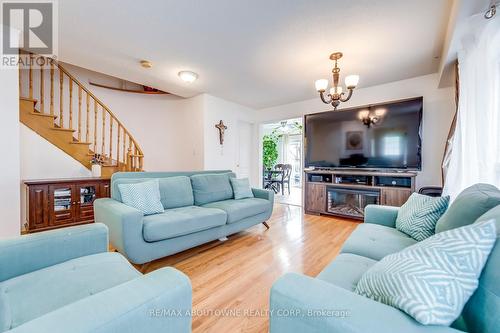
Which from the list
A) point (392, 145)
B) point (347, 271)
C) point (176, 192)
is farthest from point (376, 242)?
point (392, 145)

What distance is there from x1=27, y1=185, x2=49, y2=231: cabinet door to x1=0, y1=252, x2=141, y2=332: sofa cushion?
2.45 meters

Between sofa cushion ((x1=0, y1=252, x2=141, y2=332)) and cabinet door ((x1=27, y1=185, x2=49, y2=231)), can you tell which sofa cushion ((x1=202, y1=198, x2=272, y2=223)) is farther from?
cabinet door ((x1=27, y1=185, x2=49, y2=231))

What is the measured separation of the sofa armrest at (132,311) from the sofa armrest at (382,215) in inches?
73.7

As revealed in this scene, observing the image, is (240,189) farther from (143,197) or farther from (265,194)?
(143,197)

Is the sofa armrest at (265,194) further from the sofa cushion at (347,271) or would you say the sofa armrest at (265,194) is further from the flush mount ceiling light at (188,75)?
the flush mount ceiling light at (188,75)

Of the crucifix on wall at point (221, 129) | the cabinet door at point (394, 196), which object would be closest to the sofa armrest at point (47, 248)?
the crucifix on wall at point (221, 129)

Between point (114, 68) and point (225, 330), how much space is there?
3.62 m

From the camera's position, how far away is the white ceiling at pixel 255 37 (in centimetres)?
188

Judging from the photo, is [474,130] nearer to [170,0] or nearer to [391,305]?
[391,305]

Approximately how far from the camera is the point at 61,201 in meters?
3.02

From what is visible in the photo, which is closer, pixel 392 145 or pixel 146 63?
pixel 146 63

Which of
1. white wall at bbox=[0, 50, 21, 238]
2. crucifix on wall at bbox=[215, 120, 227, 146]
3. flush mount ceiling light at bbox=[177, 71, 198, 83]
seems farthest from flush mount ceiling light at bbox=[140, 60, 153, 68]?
crucifix on wall at bbox=[215, 120, 227, 146]

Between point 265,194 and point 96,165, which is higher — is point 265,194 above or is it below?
below

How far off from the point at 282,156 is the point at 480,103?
723cm
